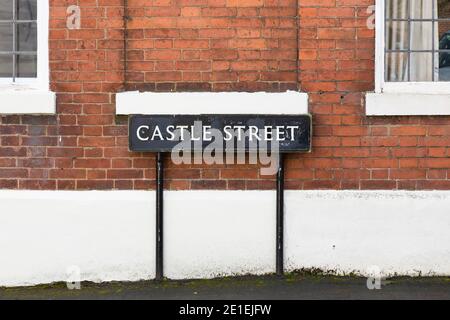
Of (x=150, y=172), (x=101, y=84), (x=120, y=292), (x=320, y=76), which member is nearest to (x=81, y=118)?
(x=101, y=84)

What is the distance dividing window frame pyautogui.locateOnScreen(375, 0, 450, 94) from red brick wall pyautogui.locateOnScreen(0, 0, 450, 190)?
6 cm

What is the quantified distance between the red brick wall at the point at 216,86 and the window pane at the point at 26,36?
24 cm

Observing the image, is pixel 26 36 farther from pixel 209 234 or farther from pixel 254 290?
pixel 254 290

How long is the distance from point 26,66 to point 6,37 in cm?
31

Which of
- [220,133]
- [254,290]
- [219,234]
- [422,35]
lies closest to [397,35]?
[422,35]

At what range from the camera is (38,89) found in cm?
582

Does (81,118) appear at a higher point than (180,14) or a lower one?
lower

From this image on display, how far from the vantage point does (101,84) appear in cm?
578

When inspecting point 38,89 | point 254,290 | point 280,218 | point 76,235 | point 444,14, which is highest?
point 444,14

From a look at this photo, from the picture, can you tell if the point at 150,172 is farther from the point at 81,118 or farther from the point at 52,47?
the point at 52,47

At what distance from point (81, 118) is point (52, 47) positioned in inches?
26.1

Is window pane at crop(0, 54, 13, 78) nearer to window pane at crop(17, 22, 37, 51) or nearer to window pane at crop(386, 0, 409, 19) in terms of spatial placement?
window pane at crop(17, 22, 37, 51)

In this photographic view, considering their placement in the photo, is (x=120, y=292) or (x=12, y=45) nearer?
(x=120, y=292)

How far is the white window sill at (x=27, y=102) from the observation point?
5723 mm
